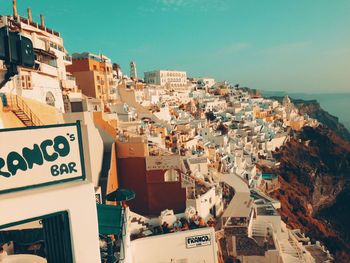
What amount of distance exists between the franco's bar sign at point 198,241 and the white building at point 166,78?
7120 centimetres

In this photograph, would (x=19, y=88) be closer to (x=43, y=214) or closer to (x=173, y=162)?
(x=173, y=162)

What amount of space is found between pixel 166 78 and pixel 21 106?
77.4m

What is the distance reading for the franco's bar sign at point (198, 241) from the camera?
1156 cm

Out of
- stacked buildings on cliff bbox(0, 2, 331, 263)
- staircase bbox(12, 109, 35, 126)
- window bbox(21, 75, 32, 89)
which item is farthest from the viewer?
window bbox(21, 75, 32, 89)

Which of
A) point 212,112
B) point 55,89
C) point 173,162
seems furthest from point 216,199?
point 212,112

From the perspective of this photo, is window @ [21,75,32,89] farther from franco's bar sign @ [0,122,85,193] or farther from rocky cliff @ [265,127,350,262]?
rocky cliff @ [265,127,350,262]

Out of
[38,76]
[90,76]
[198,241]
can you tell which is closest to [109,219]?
[198,241]

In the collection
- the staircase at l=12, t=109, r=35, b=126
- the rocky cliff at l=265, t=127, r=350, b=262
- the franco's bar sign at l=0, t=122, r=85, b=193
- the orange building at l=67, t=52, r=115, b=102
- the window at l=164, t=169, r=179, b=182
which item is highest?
the orange building at l=67, t=52, r=115, b=102

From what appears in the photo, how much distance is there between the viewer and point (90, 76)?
104ft

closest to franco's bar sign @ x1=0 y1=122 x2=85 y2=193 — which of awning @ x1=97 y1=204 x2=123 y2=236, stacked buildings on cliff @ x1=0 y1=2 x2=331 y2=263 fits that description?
stacked buildings on cliff @ x1=0 y1=2 x2=331 y2=263

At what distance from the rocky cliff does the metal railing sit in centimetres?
2867

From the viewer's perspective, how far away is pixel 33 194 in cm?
435

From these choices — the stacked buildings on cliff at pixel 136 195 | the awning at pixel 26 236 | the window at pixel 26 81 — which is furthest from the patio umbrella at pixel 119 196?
the window at pixel 26 81

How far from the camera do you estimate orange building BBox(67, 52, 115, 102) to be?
31.6 m
